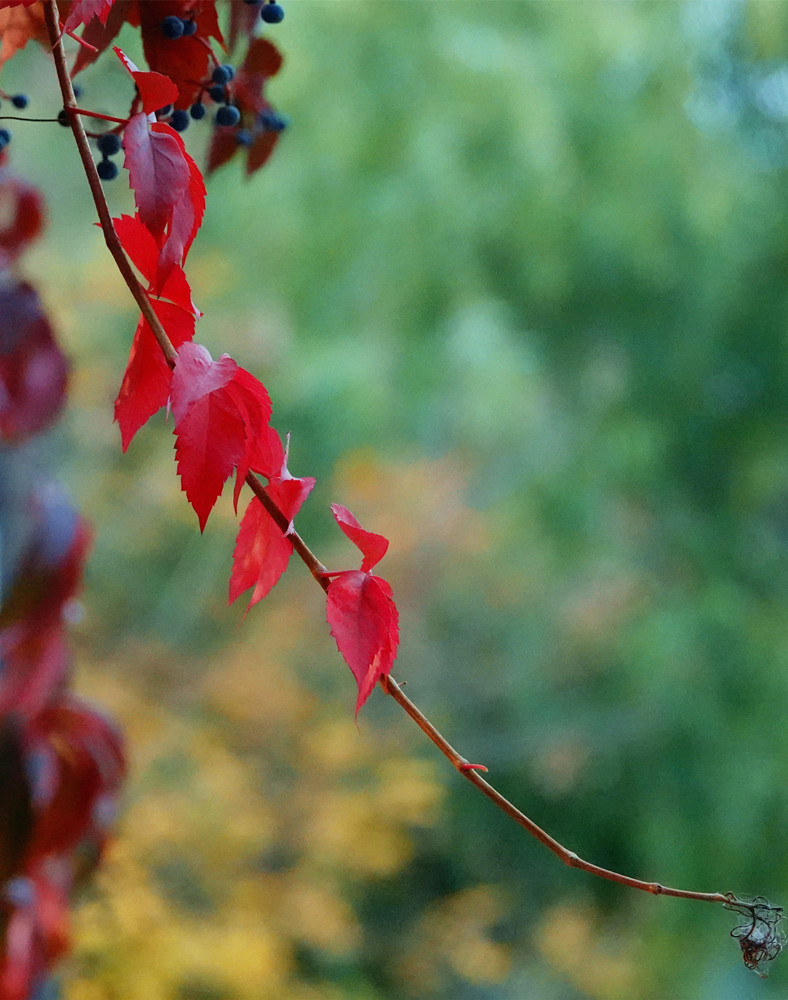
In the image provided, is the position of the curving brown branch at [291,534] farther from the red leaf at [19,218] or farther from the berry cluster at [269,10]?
the red leaf at [19,218]

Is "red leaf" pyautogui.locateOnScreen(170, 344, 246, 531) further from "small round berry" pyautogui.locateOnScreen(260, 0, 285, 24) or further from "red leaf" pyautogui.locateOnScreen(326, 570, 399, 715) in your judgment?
"small round berry" pyautogui.locateOnScreen(260, 0, 285, 24)

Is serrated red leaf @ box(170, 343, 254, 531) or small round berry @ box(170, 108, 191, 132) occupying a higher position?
small round berry @ box(170, 108, 191, 132)

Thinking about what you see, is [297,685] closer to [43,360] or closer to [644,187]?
[644,187]

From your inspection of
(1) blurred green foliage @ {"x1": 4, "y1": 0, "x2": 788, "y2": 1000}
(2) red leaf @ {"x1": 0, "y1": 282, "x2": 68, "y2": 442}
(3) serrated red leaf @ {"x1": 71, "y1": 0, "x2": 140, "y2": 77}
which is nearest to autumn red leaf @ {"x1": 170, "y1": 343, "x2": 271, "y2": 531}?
(3) serrated red leaf @ {"x1": 71, "y1": 0, "x2": 140, "y2": 77}

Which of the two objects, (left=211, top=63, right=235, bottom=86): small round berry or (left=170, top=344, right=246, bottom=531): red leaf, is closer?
(left=170, top=344, right=246, bottom=531): red leaf

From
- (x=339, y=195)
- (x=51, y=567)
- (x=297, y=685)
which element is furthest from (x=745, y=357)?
(x=51, y=567)
